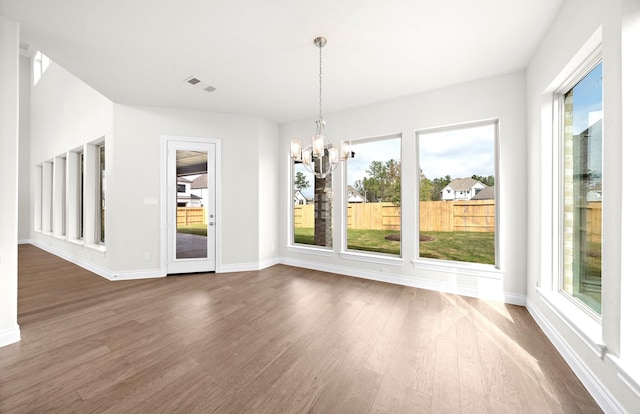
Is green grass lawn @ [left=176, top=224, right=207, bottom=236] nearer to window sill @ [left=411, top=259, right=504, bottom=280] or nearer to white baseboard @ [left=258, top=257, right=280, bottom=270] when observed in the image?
white baseboard @ [left=258, top=257, right=280, bottom=270]

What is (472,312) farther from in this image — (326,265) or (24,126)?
(24,126)

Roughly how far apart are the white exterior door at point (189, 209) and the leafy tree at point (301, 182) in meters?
1.61

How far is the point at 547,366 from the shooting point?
200cm

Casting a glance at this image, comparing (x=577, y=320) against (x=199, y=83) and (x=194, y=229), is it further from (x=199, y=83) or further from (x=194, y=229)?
(x=194, y=229)

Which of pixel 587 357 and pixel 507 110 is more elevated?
pixel 507 110

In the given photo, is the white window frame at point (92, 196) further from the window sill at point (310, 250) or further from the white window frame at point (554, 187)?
the white window frame at point (554, 187)

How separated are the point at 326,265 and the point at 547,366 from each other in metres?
3.28

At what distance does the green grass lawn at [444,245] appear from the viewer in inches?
141

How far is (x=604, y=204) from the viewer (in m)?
1.65

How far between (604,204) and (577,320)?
38.2 inches

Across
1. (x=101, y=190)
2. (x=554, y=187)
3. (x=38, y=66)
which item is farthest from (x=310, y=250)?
(x=38, y=66)

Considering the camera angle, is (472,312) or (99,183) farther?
(99,183)

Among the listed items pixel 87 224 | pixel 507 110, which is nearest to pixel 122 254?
pixel 87 224

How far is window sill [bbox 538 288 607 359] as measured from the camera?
1.69 metres
